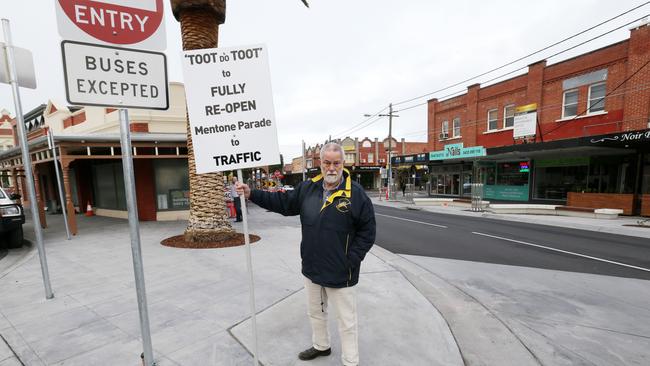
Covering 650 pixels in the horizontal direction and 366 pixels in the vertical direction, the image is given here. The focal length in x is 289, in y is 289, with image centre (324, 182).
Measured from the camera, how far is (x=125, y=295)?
4090 mm

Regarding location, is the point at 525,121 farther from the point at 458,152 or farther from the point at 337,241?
the point at 337,241

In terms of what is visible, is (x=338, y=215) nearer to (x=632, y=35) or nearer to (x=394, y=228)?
(x=394, y=228)

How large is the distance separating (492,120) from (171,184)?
2110cm

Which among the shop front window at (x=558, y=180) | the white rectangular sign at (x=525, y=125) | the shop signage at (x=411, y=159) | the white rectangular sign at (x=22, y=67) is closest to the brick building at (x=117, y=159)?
the white rectangular sign at (x=22, y=67)

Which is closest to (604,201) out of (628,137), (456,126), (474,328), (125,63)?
(628,137)

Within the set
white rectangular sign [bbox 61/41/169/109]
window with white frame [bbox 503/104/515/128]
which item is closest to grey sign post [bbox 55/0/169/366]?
white rectangular sign [bbox 61/41/169/109]

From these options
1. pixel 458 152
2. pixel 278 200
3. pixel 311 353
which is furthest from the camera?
pixel 458 152

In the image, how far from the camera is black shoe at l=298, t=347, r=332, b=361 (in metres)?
2.70

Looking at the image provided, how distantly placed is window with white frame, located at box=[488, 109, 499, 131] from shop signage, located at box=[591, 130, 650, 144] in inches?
341

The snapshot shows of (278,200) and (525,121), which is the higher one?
(525,121)

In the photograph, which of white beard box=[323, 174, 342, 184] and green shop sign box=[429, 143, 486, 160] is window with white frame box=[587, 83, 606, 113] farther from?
white beard box=[323, 174, 342, 184]

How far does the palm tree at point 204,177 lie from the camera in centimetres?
686

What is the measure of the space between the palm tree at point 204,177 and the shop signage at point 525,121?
18.0 metres

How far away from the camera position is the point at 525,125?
17.7 meters
